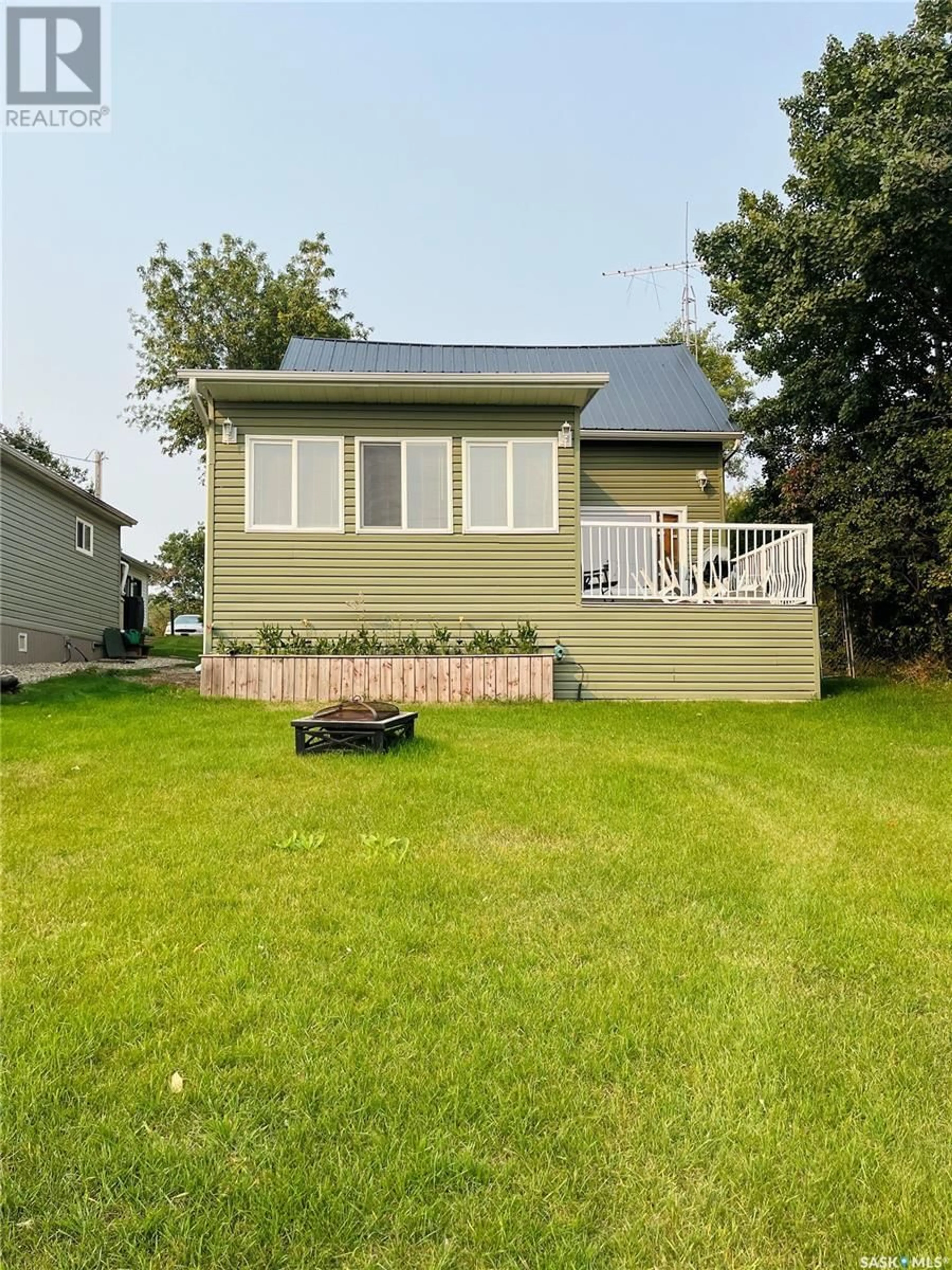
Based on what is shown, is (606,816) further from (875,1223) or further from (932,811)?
(875,1223)

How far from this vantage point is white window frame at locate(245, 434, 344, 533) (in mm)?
9555

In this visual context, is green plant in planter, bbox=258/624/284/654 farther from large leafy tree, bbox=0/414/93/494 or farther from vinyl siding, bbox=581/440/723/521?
large leafy tree, bbox=0/414/93/494

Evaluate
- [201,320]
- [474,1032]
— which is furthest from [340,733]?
[201,320]

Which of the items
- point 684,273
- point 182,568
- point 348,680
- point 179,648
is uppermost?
point 684,273

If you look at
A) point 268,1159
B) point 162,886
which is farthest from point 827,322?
point 268,1159

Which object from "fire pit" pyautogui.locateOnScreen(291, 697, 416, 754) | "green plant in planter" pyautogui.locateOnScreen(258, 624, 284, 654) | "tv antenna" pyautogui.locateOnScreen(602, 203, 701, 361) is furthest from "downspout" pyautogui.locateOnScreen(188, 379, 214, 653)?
"tv antenna" pyautogui.locateOnScreen(602, 203, 701, 361)

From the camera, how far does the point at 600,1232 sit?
135 cm

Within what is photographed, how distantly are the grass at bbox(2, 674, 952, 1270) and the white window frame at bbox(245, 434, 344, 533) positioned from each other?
566cm

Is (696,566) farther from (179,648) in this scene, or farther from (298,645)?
(179,648)

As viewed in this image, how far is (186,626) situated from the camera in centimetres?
3684

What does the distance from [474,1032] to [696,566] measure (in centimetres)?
841

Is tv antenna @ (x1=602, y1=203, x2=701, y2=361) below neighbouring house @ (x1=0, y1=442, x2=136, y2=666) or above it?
above

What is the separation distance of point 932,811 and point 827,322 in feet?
28.1

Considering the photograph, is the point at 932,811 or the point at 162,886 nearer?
the point at 162,886
